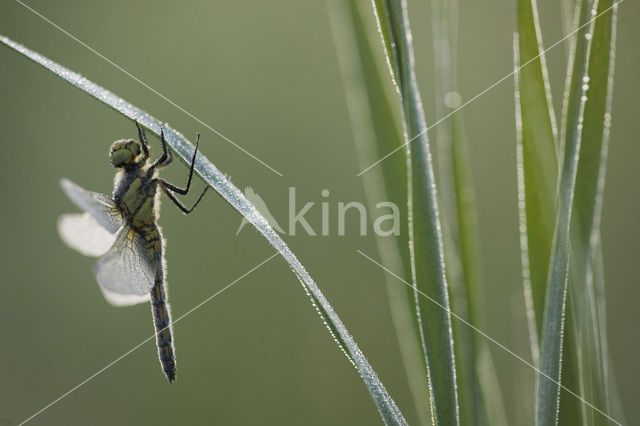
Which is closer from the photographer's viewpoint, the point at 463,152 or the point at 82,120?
the point at 463,152

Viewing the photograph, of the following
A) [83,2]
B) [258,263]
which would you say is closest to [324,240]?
[258,263]

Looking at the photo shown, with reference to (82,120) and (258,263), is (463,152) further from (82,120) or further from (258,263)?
(82,120)

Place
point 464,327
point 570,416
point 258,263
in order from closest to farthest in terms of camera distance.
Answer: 1. point 570,416
2. point 464,327
3. point 258,263

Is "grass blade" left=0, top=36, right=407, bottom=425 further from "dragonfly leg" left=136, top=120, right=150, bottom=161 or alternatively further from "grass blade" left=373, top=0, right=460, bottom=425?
"dragonfly leg" left=136, top=120, right=150, bottom=161

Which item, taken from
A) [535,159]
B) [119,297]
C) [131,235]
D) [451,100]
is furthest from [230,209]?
[535,159]

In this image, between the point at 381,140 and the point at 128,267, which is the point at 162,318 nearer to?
the point at 128,267

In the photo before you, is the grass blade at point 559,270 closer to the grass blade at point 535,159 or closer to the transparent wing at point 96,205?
the grass blade at point 535,159

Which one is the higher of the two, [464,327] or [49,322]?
[49,322]
